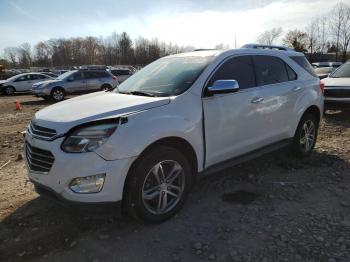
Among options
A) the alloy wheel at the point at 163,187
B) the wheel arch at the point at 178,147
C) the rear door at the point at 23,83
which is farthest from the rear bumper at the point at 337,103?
the rear door at the point at 23,83

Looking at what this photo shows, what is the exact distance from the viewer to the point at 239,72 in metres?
5.01

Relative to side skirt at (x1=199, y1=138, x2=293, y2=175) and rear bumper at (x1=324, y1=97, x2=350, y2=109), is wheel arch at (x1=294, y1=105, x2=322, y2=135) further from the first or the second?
rear bumper at (x1=324, y1=97, x2=350, y2=109)

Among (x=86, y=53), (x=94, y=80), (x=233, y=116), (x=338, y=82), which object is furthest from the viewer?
(x=86, y=53)

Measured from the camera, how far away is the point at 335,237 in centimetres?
380

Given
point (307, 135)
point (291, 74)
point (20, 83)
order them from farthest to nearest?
point (20, 83)
point (307, 135)
point (291, 74)

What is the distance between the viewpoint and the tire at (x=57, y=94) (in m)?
20.3

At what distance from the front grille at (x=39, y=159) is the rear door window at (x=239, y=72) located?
6.69 ft

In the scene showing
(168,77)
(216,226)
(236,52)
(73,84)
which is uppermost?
(236,52)

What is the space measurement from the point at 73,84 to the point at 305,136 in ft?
55.1

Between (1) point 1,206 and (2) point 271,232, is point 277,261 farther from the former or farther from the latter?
(1) point 1,206

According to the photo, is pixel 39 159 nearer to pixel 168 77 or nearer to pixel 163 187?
pixel 163 187

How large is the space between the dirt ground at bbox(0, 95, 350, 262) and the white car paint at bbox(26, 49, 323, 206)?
0.48 m

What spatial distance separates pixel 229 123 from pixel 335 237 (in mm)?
1697

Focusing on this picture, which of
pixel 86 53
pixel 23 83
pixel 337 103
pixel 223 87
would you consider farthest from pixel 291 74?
pixel 86 53
